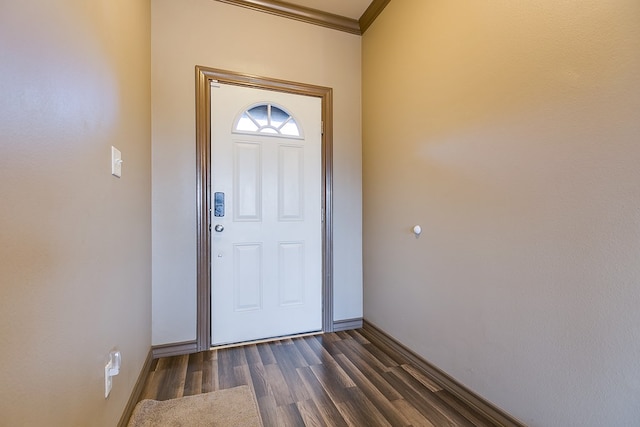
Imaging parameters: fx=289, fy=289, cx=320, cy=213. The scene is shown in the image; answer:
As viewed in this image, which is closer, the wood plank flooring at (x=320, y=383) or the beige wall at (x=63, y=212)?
the beige wall at (x=63, y=212)

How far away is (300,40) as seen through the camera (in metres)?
2.48

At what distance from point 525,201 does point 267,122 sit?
187cm

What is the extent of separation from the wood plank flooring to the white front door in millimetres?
240

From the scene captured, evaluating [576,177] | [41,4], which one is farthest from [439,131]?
[41,4]

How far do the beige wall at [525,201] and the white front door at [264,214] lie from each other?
0.77 meters

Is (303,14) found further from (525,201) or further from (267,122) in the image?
(525,201)

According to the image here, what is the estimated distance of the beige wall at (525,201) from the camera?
40.1 inches

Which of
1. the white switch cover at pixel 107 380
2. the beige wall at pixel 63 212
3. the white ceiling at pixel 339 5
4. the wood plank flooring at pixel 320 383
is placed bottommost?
the wood plank flooring at pixel 320 383

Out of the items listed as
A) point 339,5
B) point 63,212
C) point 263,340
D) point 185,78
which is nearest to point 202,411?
point 263,340

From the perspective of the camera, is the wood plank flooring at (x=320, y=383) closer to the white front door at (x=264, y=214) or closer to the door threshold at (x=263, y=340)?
the door threshold at (x=263, y=340)

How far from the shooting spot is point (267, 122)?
2377 millimetres

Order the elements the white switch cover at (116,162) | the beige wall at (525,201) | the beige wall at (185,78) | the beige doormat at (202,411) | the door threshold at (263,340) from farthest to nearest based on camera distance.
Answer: the door threshold at (263,340) < the beige wall at (185,78) < the beige doormat at (202,411) < the white switch cover at (116,162) < the beige wall at (525,201)

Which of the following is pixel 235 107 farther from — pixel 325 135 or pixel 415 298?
pixel 415 298

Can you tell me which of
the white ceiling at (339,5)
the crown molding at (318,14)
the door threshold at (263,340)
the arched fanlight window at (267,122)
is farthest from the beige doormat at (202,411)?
the white ceiling at (339,5)
